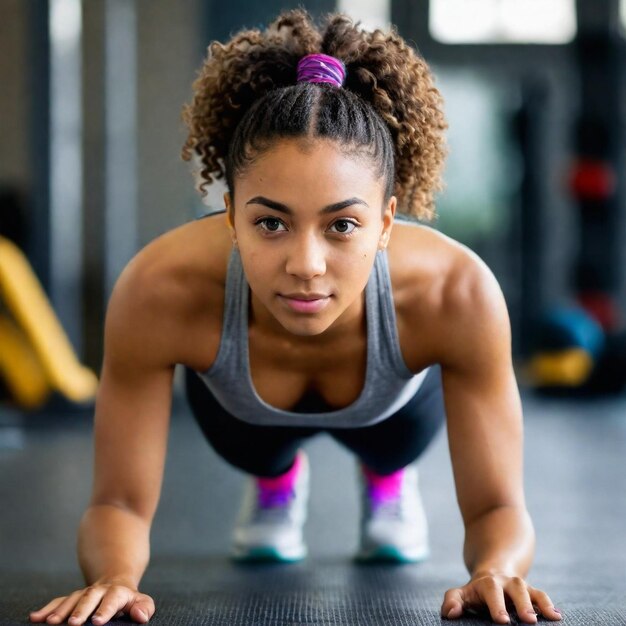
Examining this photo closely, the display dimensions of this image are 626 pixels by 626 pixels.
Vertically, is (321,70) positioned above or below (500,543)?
above

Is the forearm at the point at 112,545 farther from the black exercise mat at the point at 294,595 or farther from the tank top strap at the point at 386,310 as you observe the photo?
the tank top strap at the point at 386,310

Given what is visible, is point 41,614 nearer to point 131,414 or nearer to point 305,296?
point 131,414

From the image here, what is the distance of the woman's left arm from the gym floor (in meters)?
0.12

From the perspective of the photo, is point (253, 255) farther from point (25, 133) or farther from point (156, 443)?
point (25, 133)

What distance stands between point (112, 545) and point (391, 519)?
0.66 metres

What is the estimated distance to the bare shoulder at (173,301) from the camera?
4.16 ft

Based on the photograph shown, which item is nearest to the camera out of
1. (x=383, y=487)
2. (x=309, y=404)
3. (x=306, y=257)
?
(x=306, y=257)

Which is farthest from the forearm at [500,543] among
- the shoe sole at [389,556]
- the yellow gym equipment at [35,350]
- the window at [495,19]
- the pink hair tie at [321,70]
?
the window at [495,19]

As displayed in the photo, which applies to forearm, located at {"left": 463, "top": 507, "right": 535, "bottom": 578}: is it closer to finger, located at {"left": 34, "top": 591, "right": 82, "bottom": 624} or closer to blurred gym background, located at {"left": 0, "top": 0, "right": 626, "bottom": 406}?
finger, located at {"left": 34, "top": 591, "right": 82, "bottom": 624}

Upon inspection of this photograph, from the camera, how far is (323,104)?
112cm

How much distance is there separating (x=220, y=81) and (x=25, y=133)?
149 inches

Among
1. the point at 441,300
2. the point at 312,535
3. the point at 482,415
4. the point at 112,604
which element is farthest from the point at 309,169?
the point at 312,535

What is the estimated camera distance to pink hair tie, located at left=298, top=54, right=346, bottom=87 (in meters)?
1.18

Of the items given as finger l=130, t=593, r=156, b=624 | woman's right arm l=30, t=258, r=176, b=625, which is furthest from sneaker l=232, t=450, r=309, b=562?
finger l=130, t=593, r=156, b=624
